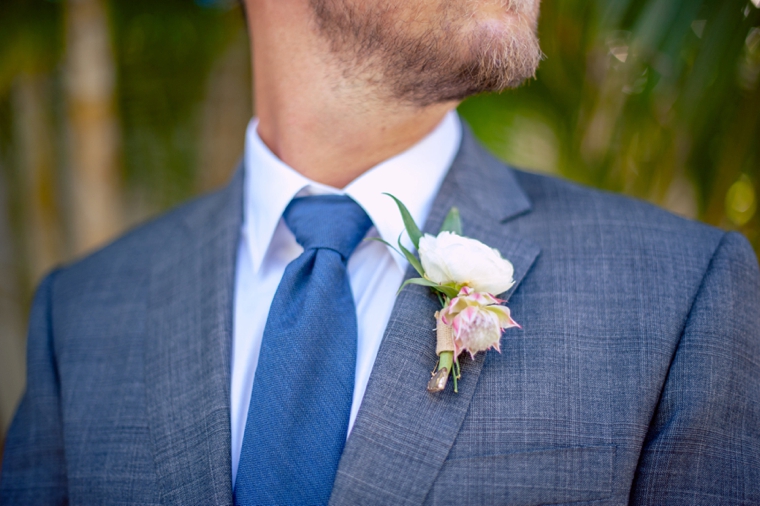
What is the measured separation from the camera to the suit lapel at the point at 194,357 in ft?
3.96

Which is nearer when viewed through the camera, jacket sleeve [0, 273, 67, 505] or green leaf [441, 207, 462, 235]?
green leaf [441, 207, 462, 235]

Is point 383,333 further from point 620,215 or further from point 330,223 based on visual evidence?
point 620,215

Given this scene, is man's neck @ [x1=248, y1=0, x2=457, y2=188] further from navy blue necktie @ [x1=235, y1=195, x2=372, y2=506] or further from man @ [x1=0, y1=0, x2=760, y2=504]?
navy blue necktie @ [x1=235, y1=195, x2=372, y2=506]

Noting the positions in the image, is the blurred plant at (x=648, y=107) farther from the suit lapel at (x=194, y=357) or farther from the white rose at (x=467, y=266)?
the suit lapel at (x=194, y=357)

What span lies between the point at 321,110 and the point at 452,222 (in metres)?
0.49

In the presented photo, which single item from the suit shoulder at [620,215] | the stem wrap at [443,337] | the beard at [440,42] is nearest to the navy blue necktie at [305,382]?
the stem wrap at [443,337]

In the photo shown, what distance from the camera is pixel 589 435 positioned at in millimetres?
1101

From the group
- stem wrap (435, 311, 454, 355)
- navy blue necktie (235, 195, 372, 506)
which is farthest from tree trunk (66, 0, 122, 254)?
stem wrap (435, 311, 454, 355)

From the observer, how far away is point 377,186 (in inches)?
54.2

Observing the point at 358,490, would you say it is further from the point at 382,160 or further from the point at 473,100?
the point at 473,100

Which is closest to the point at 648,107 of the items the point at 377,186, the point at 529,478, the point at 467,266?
the point at 377,186

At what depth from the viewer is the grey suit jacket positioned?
42.7 inches

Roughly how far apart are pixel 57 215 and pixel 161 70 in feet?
3.43

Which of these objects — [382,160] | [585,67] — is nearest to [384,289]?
[382,160]
